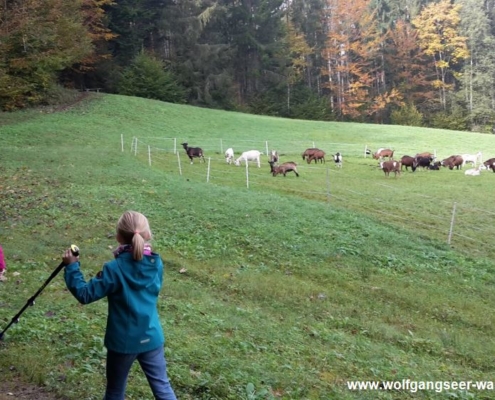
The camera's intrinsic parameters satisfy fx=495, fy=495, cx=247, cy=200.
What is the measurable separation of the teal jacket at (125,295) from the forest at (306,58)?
1743 inches

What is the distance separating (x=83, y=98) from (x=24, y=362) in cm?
3915

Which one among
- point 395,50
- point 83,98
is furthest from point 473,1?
point 83,98

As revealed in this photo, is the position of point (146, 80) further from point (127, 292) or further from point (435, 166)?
point (127, 292)

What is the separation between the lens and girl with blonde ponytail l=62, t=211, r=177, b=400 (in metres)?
3.59

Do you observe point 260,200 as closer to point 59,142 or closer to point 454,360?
point 454,360

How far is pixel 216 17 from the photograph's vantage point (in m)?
52.5

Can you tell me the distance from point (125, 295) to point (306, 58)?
6201 centimetres

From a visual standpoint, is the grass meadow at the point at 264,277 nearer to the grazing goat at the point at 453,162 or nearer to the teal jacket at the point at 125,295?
the teal jacket at the point at 125,295

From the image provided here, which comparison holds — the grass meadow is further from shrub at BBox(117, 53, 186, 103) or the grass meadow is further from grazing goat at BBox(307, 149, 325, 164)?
shrub at BBox(117, 53, 186, 103)

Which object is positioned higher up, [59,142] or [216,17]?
[216,17]

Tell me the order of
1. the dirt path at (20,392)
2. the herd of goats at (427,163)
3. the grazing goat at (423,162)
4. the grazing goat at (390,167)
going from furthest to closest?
1. the grazing goat at (423,162)
2. the herd of goats at (427,163)
3. the grazing goat at (390,167)
4. the dirt path at (20,392)

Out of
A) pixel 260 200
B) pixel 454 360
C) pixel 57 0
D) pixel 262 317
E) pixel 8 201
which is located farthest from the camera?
pixel 57 0

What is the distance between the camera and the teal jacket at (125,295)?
11.8 feet

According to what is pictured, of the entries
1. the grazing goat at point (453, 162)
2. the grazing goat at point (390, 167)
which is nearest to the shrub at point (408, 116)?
the grazing goat at point (453, 162)
